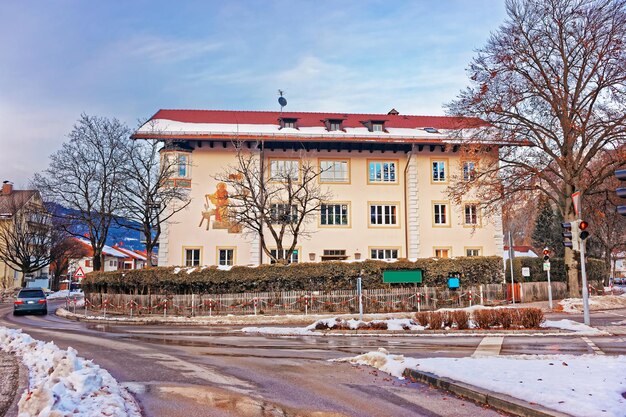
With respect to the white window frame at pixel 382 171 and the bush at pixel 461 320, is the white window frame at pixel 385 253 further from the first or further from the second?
the bush at pixel 461 320

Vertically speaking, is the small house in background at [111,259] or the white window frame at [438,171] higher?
the white window frame at [438,171]

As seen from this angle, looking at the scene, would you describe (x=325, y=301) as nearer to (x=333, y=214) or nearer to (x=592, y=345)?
(x=333, y=214)

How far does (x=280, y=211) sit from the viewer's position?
37.2 m

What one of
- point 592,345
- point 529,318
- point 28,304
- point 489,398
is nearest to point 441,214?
point 529,318

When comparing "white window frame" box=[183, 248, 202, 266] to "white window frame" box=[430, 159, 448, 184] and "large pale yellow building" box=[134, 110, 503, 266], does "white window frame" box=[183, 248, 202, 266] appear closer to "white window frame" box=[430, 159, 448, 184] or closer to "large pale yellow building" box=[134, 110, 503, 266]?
"large pale yellow building" box=[134, 110, 503, 266]

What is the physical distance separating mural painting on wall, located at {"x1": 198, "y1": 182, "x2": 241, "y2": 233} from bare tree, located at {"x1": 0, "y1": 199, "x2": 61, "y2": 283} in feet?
100

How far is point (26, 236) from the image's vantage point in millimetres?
61062

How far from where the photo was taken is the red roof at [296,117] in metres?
40.9

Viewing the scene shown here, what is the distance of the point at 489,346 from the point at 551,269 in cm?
2566

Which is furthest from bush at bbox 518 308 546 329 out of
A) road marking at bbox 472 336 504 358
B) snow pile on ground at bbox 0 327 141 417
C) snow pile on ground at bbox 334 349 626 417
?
snow pile on ground at bbox 0 327 141 417

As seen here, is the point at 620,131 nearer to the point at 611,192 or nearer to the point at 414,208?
the point at 611,192

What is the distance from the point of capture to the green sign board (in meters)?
29.3

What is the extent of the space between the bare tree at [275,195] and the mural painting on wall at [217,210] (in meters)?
0.33

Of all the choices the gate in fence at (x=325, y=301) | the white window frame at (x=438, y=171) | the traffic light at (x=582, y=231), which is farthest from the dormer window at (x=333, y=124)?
the traffic light at (x=582, y=231)
